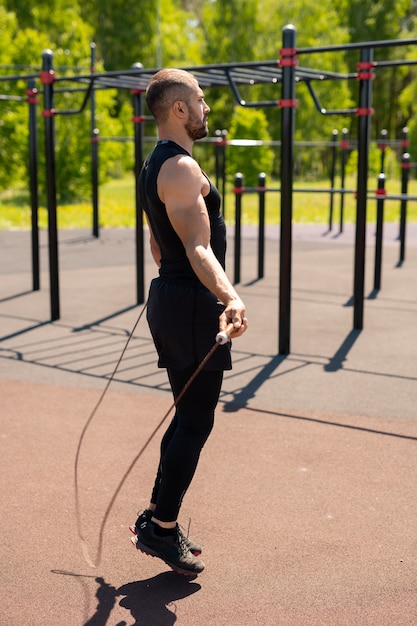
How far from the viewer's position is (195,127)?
3062 mm

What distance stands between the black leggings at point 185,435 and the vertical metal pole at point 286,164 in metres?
3.69

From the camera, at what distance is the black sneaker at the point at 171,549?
3145 millimetres

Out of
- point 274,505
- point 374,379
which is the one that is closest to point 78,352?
point 374,379

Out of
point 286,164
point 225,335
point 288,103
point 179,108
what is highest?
point 288,103

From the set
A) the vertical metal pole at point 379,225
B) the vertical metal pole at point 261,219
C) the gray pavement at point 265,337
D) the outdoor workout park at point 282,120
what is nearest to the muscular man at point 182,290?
the gray pavement at point 265,337

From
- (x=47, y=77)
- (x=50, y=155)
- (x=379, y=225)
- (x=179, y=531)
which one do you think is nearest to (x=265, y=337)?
(x=379, y=225)

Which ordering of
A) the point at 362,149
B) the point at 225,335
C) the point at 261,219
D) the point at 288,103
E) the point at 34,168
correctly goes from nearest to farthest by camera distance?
the point at 225,335 < the point at 288,103 < the point at 362,149 < the point at 34,168 < the point at 261,219

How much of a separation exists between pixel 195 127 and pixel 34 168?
6.13 metres

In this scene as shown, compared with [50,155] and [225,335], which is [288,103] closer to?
[50,155]

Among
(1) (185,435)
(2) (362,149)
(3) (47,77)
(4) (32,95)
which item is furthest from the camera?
(4) (32,95)

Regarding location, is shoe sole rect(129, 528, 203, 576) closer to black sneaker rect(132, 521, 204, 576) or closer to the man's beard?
black sneaker rect(132, 521, 204, 576)

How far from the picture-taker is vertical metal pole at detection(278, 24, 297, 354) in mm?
6465

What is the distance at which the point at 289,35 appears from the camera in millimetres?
6441

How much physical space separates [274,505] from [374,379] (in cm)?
245
